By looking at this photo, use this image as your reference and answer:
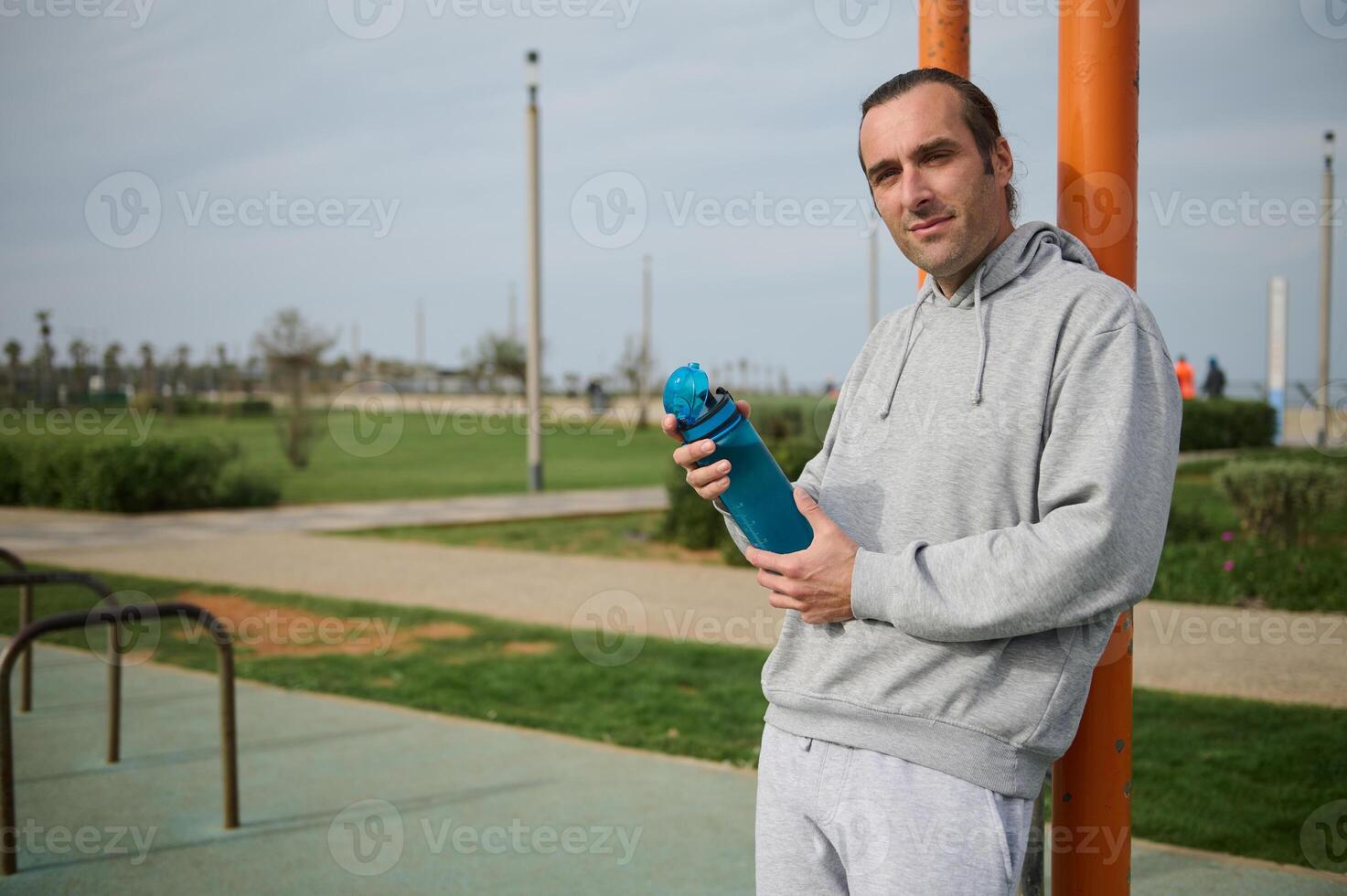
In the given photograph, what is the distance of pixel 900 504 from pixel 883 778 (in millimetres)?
416

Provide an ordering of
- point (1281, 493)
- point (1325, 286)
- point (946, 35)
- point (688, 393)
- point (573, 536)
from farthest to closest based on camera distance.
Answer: point (1325, 286)
point (573, 536)
point (1281, 493)
point (946, 35)
point (688, 393)

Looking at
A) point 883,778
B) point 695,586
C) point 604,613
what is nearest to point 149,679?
point 604,613

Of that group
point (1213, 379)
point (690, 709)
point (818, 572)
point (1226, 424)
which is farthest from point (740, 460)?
point (1213, 379)

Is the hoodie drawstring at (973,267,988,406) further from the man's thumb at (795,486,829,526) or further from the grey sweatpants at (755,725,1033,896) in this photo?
the grey sweatpants at (755,725,1033,896)

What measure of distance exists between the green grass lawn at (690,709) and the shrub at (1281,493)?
4.56 m

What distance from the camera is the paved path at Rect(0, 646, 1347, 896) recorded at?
3.74 meters

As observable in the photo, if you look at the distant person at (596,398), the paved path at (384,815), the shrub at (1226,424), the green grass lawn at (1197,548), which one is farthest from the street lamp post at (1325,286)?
the distant person at (596,398)

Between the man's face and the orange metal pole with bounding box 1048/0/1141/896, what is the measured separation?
51cm

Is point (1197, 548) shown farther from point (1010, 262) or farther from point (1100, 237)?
point (1010, 262)

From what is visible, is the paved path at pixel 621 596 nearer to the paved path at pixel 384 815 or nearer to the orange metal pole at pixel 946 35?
the paved path at pixel 384 815

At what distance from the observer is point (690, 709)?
5.86 meters

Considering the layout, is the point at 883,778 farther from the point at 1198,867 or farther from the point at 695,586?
the point at 695,586

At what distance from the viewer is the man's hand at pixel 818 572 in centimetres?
171

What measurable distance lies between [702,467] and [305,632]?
6.70 metres
